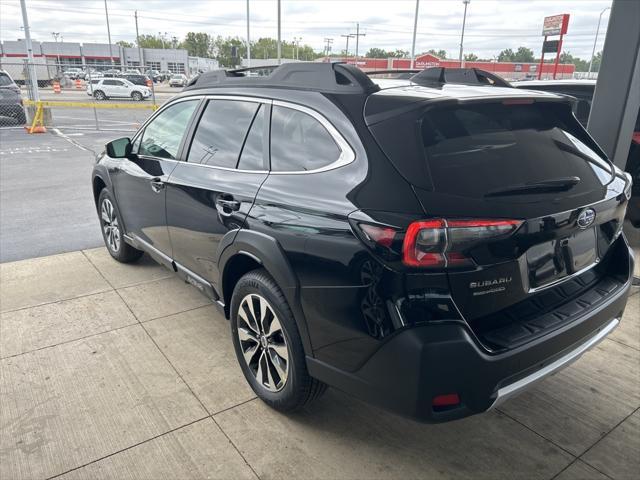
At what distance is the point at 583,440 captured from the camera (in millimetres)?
2744

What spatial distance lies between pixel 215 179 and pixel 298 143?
0.72 meters

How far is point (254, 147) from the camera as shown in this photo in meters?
2.95

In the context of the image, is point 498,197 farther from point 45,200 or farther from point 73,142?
point 73,142

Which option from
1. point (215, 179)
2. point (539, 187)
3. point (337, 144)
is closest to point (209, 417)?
point (215, 179)

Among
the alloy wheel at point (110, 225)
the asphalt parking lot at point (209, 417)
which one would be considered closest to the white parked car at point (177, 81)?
the alloy wheel at point (110, 225)

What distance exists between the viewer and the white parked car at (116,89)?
113ft

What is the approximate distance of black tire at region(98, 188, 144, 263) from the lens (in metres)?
4.86

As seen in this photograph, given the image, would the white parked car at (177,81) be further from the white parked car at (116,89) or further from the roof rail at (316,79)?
the roof rail at (316,79)

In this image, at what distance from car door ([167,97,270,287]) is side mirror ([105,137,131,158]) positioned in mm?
1015

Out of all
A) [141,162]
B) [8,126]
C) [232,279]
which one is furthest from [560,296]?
[8,126]

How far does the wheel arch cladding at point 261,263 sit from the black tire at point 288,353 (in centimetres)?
6

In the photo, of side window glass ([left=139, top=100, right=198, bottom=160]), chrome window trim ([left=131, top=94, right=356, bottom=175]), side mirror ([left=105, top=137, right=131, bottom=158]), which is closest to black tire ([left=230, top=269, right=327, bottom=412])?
chrome window trim ([left=131, top=94, right=356, bottom=175])

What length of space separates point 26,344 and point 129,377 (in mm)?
980

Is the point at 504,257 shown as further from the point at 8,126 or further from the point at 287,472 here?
the point at 8,126
